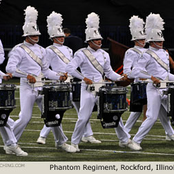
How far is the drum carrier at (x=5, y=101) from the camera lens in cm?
949

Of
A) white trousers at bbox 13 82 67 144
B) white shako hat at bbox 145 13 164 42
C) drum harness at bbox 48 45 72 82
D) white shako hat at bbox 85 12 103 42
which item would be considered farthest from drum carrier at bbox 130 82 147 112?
white trousers at bbox 13 82 67 144

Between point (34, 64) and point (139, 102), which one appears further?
point (139, 102)

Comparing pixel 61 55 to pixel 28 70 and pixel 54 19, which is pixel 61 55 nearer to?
pixel 54 19

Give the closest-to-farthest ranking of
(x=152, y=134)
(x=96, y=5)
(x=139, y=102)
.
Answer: (x=139, y=102) < (x=152, y=134) < (x=96, y=5)

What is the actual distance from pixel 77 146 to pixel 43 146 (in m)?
0.68

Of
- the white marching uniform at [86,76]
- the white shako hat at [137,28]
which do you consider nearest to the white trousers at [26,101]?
the white marching uniform at [86,76]

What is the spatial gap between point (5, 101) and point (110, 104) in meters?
1.35

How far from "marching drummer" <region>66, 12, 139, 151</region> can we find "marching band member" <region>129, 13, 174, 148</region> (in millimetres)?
322

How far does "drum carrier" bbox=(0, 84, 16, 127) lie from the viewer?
9.49 metres

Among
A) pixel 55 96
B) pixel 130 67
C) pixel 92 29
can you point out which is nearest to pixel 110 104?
pixel 55 96

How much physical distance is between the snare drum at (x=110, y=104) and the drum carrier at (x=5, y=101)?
114cm

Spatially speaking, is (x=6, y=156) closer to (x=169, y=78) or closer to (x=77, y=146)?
(x=77, y=146)

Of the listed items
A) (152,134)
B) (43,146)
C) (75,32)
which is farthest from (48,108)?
(75,32)

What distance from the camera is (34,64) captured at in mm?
10062
